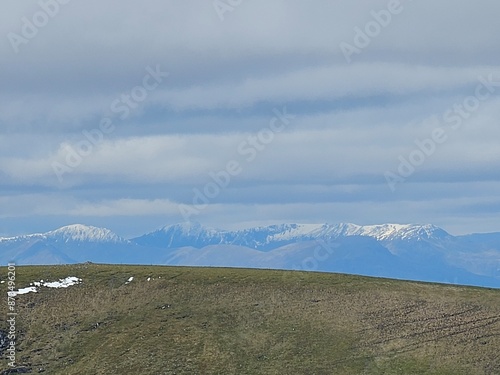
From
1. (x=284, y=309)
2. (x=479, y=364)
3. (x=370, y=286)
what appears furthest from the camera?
(x=370, y=286)

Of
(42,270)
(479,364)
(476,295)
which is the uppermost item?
(42,270)

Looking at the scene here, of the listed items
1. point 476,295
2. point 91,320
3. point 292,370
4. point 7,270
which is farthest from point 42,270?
point 476,295

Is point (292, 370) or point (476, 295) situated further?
point (476, 295)

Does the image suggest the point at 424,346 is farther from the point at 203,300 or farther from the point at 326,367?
the point at 203,300

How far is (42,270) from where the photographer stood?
363 ft

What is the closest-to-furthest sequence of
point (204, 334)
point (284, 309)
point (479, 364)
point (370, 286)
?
point (479, 364) → point (204, 334) → point (284, 309) → point (370, 286)

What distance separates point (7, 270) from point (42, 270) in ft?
17.6

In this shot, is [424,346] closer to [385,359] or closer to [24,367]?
[385,359]

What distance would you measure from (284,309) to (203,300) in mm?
10999

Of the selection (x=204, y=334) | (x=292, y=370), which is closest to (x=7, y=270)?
(x=204, y=334)

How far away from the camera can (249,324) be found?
93.9m

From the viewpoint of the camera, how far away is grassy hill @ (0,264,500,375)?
277ft

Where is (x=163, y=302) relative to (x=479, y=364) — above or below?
above

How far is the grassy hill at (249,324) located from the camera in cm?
8450
